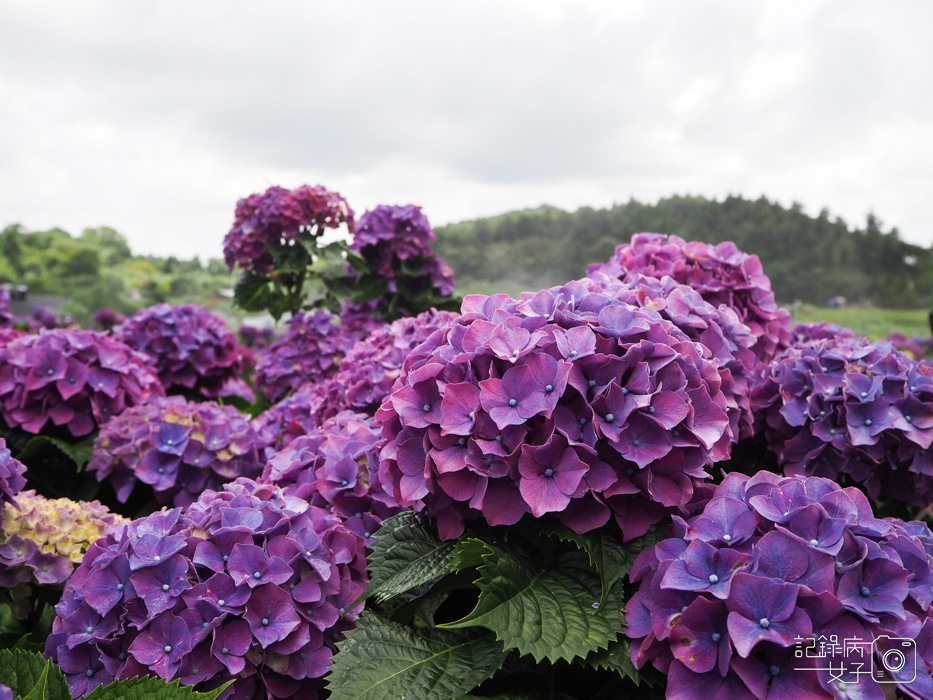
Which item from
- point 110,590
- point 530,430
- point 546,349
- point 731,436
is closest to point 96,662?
point 110,590

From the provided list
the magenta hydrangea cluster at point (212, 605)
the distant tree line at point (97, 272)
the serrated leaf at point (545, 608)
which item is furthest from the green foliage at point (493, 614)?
the distant tree line at point (97, 272)

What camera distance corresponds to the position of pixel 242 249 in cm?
395

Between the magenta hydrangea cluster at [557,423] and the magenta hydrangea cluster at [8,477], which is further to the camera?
the magenta hydrangea cluster at [8,477]

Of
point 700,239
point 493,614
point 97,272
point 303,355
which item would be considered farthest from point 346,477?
point 97,272

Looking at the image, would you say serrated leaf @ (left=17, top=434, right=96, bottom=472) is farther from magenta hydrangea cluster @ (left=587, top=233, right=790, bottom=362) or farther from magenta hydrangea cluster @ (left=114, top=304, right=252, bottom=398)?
magenta hydrangea cluster @ (left=587, top=233, right=790, bottom=362)

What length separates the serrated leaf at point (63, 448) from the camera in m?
2.42

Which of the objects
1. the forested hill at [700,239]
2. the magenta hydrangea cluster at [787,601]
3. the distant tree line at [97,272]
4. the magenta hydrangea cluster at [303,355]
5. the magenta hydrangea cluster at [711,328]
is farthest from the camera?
the distant tree line at [97,272]

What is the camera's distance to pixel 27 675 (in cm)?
128

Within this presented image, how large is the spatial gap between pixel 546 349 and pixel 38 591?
5.48ft

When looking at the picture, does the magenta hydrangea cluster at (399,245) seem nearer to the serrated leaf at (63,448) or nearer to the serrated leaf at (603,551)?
the serrated leaf at (63,448)

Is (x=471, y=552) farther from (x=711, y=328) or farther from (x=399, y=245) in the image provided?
(x=399, y=245)

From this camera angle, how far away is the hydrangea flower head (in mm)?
1761

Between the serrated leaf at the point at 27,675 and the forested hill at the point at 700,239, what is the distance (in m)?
2.91

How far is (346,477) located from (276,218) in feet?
8.19
